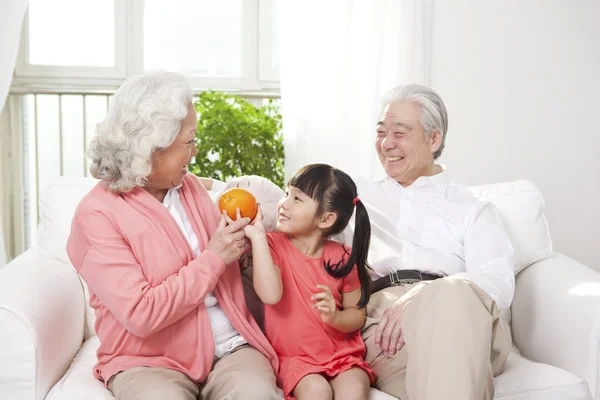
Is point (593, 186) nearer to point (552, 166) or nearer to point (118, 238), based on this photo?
point (552, 166)

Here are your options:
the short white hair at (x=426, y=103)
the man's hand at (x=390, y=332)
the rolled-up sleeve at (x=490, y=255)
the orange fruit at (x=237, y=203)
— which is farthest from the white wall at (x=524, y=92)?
the orange fruit at (x=237, y=203)

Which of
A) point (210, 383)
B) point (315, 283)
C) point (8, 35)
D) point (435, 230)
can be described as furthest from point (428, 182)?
point (8, 35)

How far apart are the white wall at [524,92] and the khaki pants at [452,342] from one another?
2.03 m

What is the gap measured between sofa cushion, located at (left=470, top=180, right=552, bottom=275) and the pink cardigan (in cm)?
100

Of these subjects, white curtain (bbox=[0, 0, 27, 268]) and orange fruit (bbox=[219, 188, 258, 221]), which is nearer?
orange fruit (bbox=[219, 188, 258, 221])

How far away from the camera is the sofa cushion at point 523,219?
89.6 inches

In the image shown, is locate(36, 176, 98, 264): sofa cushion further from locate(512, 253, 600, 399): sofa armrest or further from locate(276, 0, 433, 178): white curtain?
locate(512, 253, 600, 399): sofa armrest

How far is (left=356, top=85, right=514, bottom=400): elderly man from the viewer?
Result: 5.10 feet

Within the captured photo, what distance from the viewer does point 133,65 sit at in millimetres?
3637

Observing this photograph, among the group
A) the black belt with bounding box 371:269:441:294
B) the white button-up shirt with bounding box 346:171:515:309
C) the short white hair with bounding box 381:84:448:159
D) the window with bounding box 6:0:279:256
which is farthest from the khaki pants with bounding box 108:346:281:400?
the window with bounding box 6:0:279:256

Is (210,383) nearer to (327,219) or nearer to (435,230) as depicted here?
(327,219)

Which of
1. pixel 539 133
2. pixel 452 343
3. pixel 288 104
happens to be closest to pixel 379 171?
pixel 288 104

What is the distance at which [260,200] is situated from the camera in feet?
6.95

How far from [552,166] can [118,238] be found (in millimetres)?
2725
